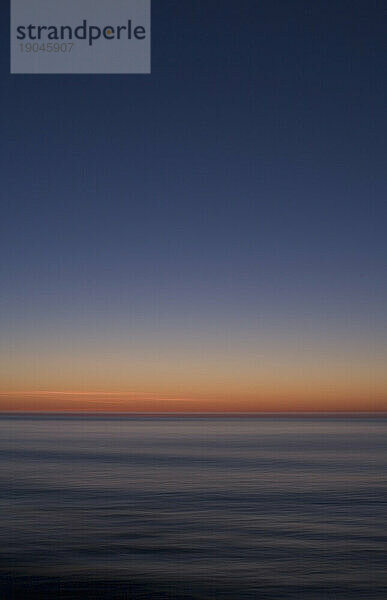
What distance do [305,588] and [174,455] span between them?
44.4 meters

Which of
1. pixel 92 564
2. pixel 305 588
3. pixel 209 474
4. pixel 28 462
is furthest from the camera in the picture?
pixel 28 462

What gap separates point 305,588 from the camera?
16953 millimetres

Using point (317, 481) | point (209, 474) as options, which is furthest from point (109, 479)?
point (317, 481)

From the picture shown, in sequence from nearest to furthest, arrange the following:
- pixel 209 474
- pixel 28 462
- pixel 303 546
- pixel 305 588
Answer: pixel 305 588
pixel 303 546
pixel 209 474
pixel 28 462

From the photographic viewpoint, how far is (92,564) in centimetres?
1889

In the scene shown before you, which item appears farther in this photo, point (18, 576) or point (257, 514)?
point (257, 514)

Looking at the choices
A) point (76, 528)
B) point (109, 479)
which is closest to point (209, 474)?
point (109, 479)

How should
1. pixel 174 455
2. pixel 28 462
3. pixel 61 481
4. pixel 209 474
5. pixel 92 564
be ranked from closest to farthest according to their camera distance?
pixel 92 564, pixel 61 481, pixel 209 474, pixel 28 462, pixel 174 455

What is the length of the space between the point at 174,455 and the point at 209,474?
1794cm

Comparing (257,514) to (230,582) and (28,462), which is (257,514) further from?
(28,462)

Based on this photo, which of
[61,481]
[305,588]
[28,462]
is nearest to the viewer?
[305,588]

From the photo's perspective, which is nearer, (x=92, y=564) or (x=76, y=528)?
(x=92, y=564)

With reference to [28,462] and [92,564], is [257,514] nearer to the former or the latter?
[92,564]

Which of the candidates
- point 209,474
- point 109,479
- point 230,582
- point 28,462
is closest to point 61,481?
point 109,479
